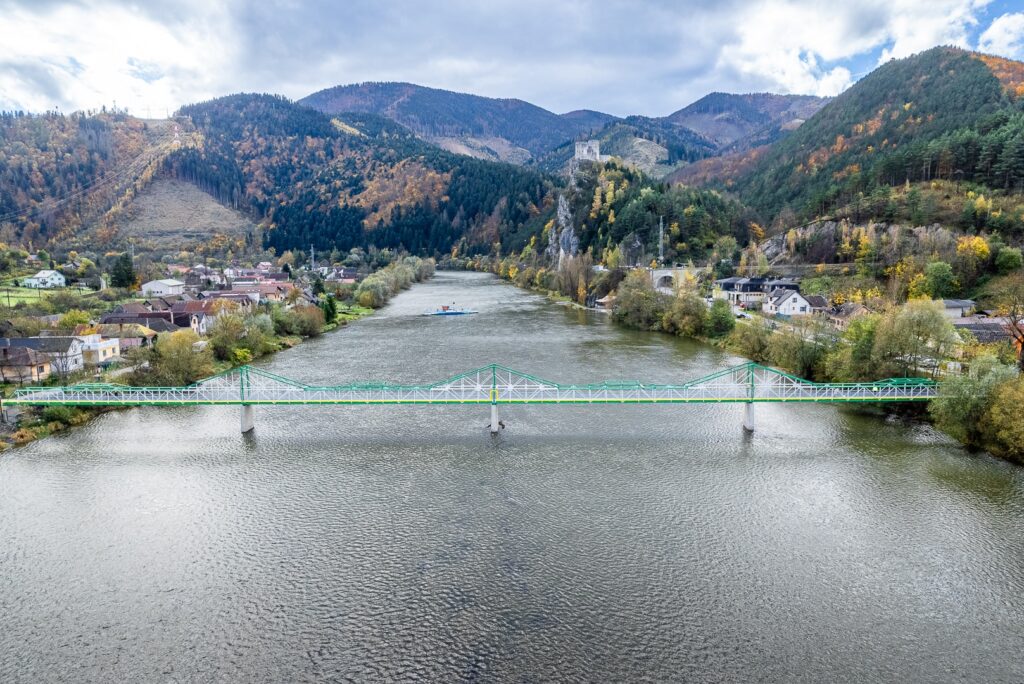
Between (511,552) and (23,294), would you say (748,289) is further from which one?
(23,294)

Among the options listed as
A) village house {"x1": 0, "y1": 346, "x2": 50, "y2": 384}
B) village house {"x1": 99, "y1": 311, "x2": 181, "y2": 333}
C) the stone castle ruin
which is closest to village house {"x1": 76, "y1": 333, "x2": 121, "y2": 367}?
village house {"x1": 0, "y1": 346, "x2": 50, "y2": 384}

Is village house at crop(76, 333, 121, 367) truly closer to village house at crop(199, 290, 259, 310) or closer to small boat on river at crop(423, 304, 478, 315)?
village house at crop(199, 290, 259, 310)

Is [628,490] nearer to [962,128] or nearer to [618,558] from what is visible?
[618,558]

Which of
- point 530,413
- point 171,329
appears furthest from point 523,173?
point 530,413

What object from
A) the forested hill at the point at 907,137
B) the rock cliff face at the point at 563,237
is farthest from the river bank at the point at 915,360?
the rock cliff face at the point at 563,237

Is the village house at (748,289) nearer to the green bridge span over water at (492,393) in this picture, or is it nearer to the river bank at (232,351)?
the green bridge span over water at (492,393)
